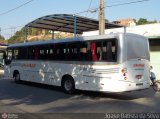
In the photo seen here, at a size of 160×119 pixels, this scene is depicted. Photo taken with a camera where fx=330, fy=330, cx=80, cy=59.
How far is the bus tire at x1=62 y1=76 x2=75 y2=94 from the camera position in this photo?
51.8ft

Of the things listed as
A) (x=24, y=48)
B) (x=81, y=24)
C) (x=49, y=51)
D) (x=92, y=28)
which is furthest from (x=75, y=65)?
(x=92, y=28)

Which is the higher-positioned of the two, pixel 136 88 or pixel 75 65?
pixel 75 65

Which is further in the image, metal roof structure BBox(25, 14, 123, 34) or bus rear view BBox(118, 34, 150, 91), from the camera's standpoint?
metal roof structure BBox(25, 14, 123, 34)

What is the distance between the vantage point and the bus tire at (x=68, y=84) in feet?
51.8

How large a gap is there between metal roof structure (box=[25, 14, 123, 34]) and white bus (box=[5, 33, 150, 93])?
6.72 metres

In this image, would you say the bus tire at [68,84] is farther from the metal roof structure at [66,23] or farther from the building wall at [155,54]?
the building wall at [155,54]

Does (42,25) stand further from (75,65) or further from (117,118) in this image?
(117,118)

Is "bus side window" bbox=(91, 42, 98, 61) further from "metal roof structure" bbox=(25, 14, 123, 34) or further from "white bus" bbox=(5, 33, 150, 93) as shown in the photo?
"metal roof structure" bbox=(25, 14, 123, 34)

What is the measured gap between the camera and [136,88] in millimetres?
13945

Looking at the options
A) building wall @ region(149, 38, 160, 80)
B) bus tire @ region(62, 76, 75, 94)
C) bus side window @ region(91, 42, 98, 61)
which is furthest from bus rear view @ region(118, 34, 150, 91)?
building wall @ region(149, 38, 160, 80)

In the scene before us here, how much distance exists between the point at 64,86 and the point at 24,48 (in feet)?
16.5

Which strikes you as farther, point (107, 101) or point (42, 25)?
point (42, 25)

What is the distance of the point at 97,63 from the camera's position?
1416 cm

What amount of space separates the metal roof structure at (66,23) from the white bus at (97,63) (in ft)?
22.1
